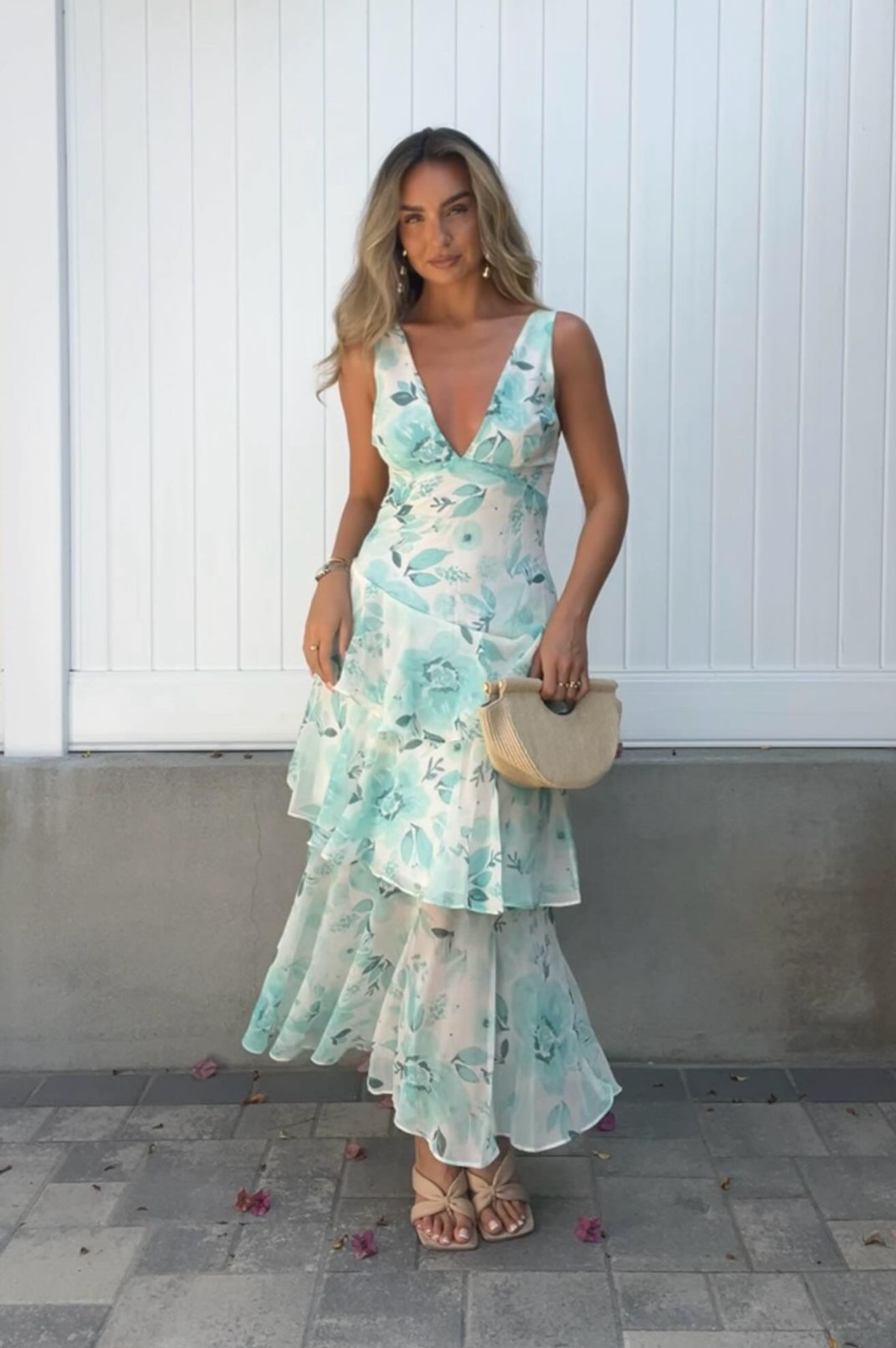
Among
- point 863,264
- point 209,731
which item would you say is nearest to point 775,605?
point 863,264

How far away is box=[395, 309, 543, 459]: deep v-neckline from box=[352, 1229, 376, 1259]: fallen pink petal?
4.83 feet

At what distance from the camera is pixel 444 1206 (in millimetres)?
2611

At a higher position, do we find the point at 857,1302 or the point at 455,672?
the point at 455,672

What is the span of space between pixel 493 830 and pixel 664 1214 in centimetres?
88

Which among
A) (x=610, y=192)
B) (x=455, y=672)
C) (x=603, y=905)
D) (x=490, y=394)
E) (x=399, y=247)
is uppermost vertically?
(x=610, y=192)

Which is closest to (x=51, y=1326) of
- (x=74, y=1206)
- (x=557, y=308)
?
Result: (x=74, y=1206)

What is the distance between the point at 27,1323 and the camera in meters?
2.36

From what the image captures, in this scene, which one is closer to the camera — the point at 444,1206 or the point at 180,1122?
the point at 444,1206

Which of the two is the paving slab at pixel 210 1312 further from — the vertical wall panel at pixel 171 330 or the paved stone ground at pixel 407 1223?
the vertical wall panel at pixel 171 330

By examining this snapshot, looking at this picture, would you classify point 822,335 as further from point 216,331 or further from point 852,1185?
point 852,1185

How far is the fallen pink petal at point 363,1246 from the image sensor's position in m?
2.54

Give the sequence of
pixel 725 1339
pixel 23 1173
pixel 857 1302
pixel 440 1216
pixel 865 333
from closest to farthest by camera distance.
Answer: pixel 725 1339
pixel 857 1302
pixel 440 1216
pixel 23 1173
pixel 865 333

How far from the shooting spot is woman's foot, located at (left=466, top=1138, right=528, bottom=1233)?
260 centimetres

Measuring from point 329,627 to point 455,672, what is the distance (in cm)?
28
